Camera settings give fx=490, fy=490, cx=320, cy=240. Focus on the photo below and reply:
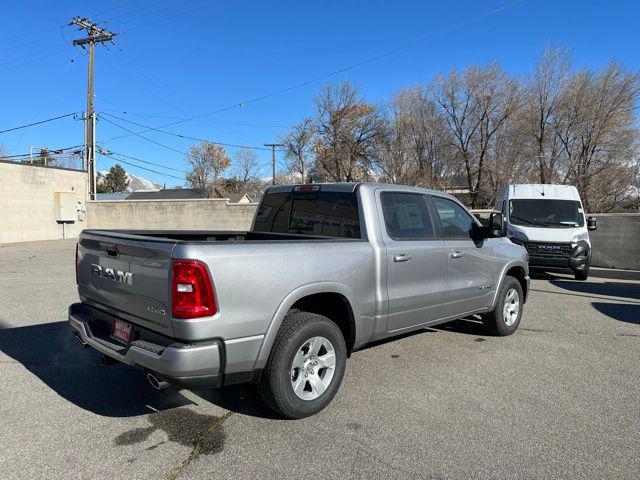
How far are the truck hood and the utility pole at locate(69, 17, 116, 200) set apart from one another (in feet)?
83.0

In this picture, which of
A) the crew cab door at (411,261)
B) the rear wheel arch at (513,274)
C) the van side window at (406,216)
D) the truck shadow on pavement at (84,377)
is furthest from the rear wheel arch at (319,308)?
the rear wheel arch at (513,274)

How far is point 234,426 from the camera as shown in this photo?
3.62 m

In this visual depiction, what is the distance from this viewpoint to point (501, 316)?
604 cm

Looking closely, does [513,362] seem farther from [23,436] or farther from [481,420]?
[23,436]

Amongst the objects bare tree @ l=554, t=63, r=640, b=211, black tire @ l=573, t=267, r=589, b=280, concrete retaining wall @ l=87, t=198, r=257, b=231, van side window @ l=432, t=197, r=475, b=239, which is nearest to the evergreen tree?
concrete retaining wall @ l=87, t=198, r=257, b=231

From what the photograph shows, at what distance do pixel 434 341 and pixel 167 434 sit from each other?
349 cm

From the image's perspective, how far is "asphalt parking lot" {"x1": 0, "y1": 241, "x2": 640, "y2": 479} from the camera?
3096mm

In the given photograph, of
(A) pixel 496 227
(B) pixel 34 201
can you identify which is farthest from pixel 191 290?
(B) pixel 34 201

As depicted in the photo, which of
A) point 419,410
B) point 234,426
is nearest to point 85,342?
point 234,426

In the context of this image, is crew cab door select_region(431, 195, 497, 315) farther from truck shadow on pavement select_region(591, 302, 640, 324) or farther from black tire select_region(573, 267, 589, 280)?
black tire select_region(573, 267, 589, 280)

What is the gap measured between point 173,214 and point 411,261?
74.4 ft

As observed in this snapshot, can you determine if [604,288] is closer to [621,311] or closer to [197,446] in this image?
[621,311]

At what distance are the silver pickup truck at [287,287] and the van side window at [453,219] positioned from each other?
0.7 inches

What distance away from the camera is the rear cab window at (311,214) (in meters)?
4.55
